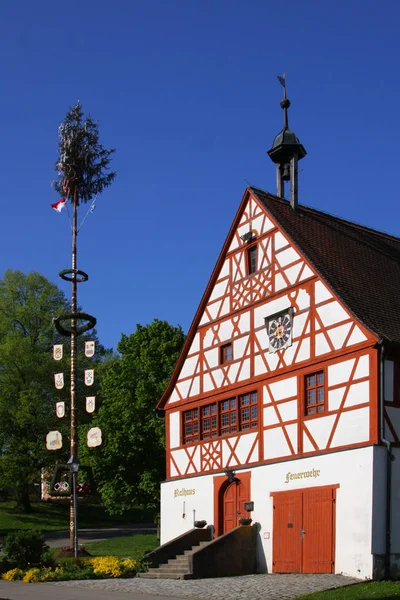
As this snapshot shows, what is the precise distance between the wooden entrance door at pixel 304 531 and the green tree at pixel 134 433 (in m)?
17.2

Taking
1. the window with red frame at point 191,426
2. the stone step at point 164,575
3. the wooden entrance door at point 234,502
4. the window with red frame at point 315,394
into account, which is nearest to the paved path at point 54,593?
the stone step at point 164,575

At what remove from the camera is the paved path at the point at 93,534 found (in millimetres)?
42728

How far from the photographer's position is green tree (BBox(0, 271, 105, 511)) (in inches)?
1978

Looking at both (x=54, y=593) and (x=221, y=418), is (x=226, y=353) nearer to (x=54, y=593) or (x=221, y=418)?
(x=221, y=418)

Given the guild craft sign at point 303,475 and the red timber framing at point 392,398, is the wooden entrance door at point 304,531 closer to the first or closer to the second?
the guild craft sign at point 303,475

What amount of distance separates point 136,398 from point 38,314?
13.8m

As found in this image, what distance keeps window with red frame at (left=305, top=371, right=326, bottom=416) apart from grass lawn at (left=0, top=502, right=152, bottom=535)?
26.2 meters

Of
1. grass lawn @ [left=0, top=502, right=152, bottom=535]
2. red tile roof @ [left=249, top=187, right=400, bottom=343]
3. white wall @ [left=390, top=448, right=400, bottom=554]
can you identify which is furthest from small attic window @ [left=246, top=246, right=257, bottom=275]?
grass lawn @ [left=0, top=502, right=152, bottom=535]

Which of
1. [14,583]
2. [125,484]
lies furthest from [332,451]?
[125,484]

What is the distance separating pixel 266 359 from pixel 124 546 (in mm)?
15837

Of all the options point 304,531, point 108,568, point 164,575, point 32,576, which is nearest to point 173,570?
point 164,575

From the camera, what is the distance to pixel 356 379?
2294 cm

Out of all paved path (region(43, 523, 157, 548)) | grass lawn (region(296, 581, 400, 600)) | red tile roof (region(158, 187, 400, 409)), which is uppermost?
red tile roof (region(158, 187, 400, 409))

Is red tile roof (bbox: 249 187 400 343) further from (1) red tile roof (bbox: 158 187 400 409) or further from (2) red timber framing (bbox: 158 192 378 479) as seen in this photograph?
(2) red timber framing (bbox: 158 192 378 479)
